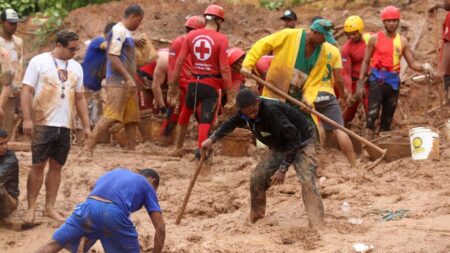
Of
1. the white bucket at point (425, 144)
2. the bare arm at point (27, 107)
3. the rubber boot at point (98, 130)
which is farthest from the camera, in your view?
the rubber boot at point (98, 130)

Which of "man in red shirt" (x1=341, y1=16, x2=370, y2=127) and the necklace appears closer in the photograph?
the necklace

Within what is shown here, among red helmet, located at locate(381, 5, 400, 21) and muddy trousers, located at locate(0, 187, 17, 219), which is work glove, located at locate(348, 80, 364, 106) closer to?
red helmet, located at locate(381, 5, 400, 21)

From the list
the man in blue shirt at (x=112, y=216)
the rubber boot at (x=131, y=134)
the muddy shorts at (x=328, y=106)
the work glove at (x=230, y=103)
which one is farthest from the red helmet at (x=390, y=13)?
the man in blue shirt at (x=112, y=216)

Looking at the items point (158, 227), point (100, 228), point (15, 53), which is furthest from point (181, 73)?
point (100, 228)

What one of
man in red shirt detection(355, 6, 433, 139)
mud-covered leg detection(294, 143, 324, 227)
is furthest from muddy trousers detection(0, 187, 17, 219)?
man in red shirt detection(355, 6, 433, 139)

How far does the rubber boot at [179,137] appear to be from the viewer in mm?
13297

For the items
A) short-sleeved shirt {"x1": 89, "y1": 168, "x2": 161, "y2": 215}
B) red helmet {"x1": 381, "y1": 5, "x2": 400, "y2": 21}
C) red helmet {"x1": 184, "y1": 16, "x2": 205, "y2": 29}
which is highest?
red helmet {"x1": 381, "y1": 5, "x2": 400, "y2": 21}

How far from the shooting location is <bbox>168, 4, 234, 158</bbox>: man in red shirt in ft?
41.1

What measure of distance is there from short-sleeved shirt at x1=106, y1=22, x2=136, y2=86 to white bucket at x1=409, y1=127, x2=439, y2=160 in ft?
12.8

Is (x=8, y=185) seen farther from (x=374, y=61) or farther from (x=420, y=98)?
(x=420, y=98)

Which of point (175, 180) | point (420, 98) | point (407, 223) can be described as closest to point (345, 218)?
point (407, 223)

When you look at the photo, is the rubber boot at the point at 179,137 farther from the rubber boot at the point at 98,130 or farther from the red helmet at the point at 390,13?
the red helmet at the point at 390,13

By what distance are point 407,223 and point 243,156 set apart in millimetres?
4333

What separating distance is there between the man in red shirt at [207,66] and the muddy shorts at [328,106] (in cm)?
159
